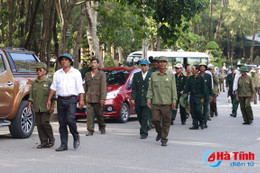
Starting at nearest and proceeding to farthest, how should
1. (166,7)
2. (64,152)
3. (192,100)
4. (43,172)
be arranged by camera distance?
(43,172) → (64,152) → (192,100) → (166,7)

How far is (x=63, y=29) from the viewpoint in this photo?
21.0 meters

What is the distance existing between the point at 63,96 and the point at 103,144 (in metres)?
1.69

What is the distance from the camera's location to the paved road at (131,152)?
774cm

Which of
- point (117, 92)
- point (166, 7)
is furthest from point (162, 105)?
point (166, 7)

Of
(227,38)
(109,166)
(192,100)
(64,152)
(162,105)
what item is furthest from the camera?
(227,38)

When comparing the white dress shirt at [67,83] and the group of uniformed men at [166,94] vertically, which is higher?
the white dress shirt at [67,83]

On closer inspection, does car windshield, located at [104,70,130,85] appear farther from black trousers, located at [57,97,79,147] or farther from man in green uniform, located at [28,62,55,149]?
black trousers, located at [57,97,79,147]

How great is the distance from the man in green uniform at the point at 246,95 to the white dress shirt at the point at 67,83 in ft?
24.2

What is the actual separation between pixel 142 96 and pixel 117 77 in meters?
4.38

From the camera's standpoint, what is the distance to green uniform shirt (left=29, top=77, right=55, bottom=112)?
31.4 feet

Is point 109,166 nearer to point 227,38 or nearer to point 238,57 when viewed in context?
point 227,38

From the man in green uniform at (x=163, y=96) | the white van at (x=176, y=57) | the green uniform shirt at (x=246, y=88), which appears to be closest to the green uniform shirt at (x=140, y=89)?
the man in green uniform at (x=163, y=96)

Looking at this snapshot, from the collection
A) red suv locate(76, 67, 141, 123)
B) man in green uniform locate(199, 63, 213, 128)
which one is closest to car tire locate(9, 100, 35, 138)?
red suv locate(76, 67, 141, 123)

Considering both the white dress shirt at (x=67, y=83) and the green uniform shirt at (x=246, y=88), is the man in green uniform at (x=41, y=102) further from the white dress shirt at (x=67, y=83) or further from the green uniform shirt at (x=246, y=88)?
the green uniform shirt at (x=246, y=88)
